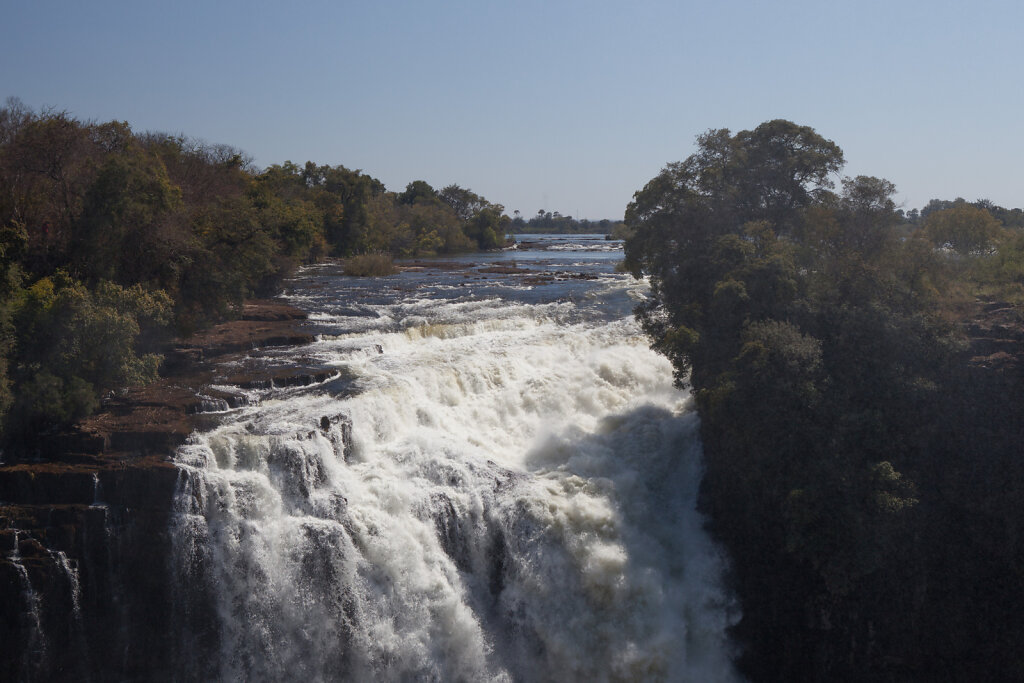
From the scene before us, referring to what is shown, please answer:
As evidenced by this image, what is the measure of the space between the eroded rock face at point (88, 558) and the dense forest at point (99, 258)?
5.34 ft

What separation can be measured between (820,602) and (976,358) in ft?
23.5

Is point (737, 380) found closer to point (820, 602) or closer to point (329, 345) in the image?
point (820, 602)

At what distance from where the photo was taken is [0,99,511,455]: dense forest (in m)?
13.8

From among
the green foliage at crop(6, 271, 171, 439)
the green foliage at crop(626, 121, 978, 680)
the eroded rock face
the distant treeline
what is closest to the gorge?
the eroded rock face

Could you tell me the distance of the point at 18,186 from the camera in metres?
17.6

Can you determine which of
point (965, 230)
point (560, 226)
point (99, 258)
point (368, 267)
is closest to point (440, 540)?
point (99, 258)

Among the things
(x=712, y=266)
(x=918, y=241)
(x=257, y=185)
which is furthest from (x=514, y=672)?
(x=257, y=185)

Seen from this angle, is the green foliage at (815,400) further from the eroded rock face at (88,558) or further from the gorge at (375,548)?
the eroded rock face at (88,558)

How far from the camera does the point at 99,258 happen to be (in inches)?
707

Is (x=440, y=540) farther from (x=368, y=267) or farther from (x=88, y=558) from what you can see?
(x=368, y=267)

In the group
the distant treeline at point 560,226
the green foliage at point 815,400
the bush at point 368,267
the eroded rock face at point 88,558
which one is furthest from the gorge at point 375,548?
the distant treeline at point 560,226

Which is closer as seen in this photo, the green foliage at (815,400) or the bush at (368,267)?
the green foliage at (815,400)

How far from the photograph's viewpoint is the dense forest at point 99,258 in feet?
45.2

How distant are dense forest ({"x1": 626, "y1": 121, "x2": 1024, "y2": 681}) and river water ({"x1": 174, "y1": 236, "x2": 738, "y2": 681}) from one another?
140 centimetres
